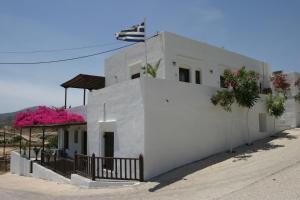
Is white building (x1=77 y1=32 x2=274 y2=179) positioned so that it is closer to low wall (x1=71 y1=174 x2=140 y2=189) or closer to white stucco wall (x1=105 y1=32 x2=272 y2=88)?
white stucco wall (x1=105 y1=32 x2=272 y2=88)

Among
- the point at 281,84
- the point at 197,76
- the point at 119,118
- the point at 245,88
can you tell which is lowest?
the point at 119,118

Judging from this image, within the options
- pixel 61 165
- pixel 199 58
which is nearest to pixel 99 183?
pixel 61 165

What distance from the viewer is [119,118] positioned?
14.4 metres

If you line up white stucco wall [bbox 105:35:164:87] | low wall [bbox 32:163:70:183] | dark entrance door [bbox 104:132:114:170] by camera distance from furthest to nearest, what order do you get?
1. white stucco wall [bbox 105:35:164:87]
2. low wall [bbox 32:163:70:183]
3. dark entrance door [bbox 104:132:114:170]

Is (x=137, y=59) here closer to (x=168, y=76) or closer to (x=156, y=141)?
(x=168, y=76)

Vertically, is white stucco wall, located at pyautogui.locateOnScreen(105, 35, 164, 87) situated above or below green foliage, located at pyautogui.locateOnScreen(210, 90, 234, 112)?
above

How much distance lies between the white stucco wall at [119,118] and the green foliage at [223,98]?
443 centimetres

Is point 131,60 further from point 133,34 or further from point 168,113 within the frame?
point 168,113

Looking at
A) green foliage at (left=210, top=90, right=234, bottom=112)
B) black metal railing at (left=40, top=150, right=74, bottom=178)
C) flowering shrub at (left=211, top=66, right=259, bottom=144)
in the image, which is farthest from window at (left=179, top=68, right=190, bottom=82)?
black metal railing at (left=40, top=150, right=74, bottom=178)


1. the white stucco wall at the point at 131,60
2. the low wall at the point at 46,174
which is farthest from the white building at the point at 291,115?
the low wall at the point at 46,174

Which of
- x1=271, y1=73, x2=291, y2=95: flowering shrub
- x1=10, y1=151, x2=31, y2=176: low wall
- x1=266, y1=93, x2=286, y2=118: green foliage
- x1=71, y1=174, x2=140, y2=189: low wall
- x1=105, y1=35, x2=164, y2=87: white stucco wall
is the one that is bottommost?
x1=10, y1=151, x2=31, y2=176: low wall

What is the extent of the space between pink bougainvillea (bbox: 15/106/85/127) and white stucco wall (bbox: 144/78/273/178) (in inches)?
336

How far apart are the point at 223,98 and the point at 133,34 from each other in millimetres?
5339

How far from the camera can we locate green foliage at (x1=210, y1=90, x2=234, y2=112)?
15672 mm
